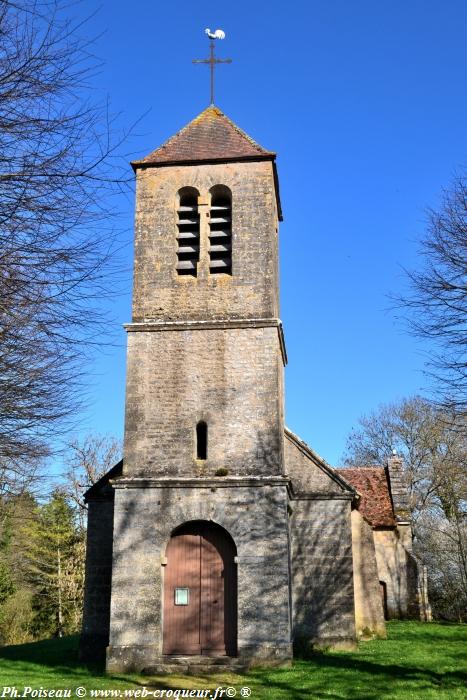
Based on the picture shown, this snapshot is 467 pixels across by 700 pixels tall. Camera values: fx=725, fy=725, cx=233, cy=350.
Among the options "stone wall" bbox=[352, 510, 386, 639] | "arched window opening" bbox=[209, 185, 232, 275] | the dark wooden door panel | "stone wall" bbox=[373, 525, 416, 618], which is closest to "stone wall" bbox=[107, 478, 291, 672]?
the dark wooden door panel

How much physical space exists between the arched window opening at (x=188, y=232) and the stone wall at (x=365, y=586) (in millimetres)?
8700

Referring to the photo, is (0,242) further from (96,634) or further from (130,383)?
(96,634)

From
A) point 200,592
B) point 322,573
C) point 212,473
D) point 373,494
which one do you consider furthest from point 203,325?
point 373,494

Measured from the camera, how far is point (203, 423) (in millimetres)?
16797

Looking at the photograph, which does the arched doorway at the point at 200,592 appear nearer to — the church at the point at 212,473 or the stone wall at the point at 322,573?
the church at the point at 212,473

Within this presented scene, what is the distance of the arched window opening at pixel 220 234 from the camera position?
18.1 meters

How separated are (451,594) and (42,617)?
2045 cm

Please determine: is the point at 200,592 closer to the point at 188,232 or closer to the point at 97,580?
the point at 97,580

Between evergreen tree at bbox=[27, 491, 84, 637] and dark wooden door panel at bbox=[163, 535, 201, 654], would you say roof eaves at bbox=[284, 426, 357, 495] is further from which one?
Answer: evergreen tree at bbox=[27, 491, 84, 637]

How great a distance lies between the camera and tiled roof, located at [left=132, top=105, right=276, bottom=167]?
18.7 m

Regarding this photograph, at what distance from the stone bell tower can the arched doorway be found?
24mm

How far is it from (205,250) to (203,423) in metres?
4.38

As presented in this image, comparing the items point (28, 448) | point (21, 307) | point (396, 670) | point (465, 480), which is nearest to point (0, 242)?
point (21, 307)

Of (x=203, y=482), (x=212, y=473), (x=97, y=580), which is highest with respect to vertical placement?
(x=212, y=473)
